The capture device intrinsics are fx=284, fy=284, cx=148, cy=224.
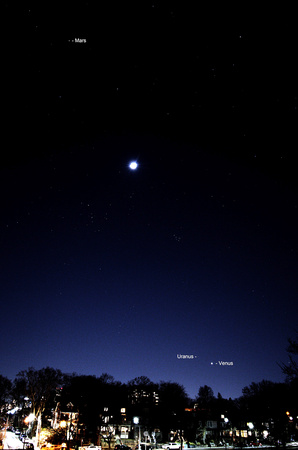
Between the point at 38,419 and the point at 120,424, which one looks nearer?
the point at 38,419

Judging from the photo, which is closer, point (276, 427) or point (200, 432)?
point (276, 427)

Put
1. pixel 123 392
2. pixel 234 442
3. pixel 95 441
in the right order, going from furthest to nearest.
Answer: pixel 123 392 → pixel 234 442 → pixel 95 441

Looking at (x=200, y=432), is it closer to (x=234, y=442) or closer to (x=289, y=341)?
(x=234, y=442)

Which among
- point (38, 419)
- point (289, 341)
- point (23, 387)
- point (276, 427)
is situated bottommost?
point (276, 427)

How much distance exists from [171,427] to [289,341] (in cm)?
5245

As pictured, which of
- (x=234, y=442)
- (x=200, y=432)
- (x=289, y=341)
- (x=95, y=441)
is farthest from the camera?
(x=200, y=432)

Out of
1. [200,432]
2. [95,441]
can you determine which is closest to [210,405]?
[200,432]

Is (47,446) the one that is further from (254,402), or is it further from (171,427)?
(254,402)

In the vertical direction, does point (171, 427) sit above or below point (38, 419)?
below

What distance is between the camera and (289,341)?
24.5 metres

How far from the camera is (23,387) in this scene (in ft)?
181

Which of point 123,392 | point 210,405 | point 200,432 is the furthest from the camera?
point 210,405

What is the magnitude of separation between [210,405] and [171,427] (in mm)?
29789

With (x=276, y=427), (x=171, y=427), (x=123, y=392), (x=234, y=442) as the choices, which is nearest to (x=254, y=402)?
(x=234, y=442)
